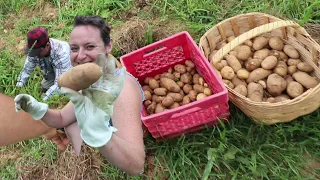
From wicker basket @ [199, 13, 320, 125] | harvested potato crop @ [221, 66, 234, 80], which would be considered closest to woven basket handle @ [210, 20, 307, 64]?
wicker basket @ [199, 13, 320, 125]

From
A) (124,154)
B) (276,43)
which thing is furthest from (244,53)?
(124,154)

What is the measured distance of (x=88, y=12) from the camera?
3008 mm

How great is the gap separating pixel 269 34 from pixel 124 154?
1.37m

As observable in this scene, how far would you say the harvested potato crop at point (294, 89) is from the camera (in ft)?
6.81

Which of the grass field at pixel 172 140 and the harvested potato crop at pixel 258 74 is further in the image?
the harvested potato crop at pixel 258 74

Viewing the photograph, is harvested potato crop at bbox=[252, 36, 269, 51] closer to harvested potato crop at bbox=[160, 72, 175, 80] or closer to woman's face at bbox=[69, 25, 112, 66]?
harvested potato crop at bbox=[160, 72, 175, 80]

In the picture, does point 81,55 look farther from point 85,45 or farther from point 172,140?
point 172,140

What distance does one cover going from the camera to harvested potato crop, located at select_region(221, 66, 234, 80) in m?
2.22

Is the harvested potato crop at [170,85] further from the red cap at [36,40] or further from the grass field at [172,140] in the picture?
the red cap at [36,40]

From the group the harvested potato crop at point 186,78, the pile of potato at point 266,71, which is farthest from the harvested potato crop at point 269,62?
the harvested potato crop at point 186,78

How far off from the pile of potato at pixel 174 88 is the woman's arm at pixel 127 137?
19.6 inches

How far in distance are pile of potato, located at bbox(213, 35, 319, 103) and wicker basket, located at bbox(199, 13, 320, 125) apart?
0.18 feet

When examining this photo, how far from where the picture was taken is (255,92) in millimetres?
2125

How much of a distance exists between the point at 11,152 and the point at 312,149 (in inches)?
74.7
